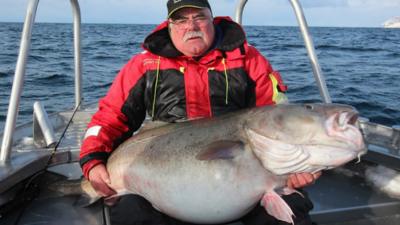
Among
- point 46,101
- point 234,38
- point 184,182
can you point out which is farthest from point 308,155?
point 46,101

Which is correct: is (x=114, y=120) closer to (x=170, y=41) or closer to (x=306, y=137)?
(x=170, y=41)

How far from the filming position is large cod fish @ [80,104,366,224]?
9.04 ft

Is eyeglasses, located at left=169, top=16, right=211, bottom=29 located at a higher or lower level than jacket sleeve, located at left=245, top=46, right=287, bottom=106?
higher

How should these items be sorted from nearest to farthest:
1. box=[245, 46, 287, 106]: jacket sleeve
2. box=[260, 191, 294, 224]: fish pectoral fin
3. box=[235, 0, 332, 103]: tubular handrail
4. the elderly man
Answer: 1. box=[260, 191, 294, 224]: fish pectoral fin
2. the elderly man
3. box=[245, 46, 287, 106]: jacket sleeve
4. box=[235, 0, 332, 103]: tubular handrail

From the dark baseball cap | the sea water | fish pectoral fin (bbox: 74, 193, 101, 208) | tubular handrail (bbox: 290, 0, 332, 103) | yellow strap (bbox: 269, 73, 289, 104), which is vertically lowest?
the sea water

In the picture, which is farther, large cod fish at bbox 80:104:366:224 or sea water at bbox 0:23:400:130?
sea water at bbox 0:23:400:130

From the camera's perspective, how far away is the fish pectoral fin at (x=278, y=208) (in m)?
2.84

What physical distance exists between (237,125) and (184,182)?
0.56 meters

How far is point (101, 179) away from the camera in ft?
11.1

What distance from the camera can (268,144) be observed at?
288 cm

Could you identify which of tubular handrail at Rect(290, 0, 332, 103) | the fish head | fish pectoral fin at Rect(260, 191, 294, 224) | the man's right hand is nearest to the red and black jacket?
the man's right hand

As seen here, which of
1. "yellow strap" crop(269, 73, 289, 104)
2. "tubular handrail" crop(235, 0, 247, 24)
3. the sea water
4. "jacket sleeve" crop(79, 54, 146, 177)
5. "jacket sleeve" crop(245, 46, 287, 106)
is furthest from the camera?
the sea water

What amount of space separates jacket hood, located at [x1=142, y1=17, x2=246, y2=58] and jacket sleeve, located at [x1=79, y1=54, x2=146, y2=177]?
20cm

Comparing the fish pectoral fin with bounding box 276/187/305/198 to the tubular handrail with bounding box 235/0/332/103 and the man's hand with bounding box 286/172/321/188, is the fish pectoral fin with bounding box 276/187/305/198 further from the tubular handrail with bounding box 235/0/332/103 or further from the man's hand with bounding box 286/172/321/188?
the tubular handrail with bounding box 235/0/332/103
